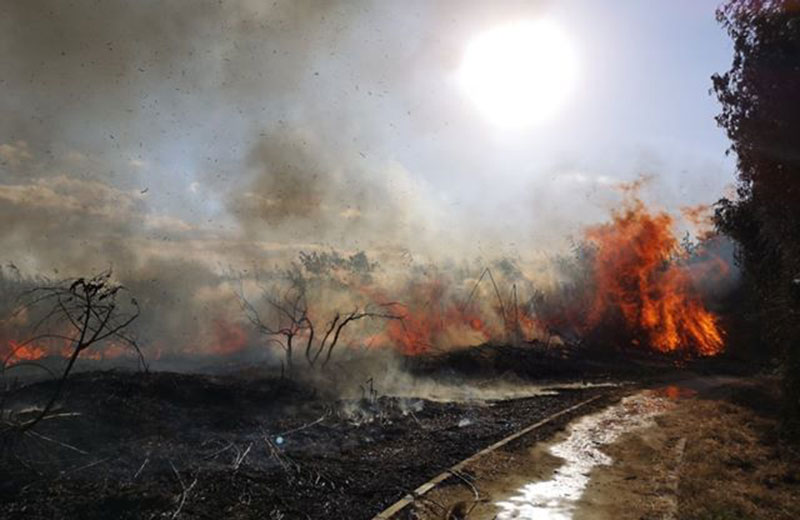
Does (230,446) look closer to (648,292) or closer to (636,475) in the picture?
(636,475)

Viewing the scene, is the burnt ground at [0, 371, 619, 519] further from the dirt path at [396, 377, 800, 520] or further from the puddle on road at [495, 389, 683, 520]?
the puddle on road at [495, 389, 683, 520]

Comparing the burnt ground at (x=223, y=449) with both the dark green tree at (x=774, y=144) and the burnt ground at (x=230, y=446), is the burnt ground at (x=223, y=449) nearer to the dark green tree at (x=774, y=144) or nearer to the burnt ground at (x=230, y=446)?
the burnt ground at (x=230, y=446)

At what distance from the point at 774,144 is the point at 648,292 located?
2654 cm

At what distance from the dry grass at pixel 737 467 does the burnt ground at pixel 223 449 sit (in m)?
3.98

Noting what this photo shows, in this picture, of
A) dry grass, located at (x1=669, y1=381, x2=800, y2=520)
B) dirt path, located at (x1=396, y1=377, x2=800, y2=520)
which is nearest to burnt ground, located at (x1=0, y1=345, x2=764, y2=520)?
dirt path, located at (x1=396, y1=377, x2=800, y2=520)

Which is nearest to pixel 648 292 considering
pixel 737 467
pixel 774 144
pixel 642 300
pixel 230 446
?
pixel 642 300

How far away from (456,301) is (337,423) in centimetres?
2490

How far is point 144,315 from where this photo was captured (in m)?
32.9

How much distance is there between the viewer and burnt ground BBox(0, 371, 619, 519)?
24.6 feet

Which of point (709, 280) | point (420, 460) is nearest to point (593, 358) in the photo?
point (709, 280)

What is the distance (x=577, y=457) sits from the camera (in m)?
12.2

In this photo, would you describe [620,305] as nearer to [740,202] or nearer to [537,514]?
[740,202]

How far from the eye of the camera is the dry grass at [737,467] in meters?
8.21

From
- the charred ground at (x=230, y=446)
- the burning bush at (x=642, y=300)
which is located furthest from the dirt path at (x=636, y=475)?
the burning bush at (x=642, y=300)
